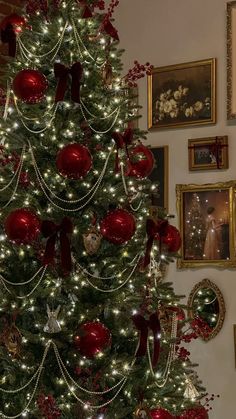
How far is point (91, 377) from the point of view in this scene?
2344 millimetres

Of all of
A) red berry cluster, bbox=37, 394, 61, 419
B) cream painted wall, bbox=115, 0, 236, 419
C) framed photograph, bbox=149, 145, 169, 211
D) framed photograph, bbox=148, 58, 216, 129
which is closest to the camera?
red berry cluster, bbox=37, 394, 61, 419

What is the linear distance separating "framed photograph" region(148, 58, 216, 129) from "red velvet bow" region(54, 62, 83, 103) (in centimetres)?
172

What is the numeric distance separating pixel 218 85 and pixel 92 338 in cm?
216

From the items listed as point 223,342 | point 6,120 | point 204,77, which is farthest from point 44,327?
point 204,77

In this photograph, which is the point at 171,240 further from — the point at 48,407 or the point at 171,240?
the point at 48,407

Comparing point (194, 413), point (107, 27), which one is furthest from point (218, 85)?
point (194, 413)

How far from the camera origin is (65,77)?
2332 mm

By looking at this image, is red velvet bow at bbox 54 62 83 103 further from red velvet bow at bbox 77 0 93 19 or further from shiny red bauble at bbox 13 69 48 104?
red velvet bow at bbox 77 0 93 19

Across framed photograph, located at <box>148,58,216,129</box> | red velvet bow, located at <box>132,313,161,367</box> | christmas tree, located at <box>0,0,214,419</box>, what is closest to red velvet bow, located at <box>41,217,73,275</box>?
christmas tree, located at <box>0,0,214,419</box>

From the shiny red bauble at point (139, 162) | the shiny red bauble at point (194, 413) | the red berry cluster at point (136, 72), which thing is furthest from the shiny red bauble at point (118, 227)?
the shiny red bauble at point (194, 413)

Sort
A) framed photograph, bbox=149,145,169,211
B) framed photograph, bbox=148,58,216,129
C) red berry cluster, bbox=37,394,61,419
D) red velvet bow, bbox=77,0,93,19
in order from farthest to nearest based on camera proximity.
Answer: framed photograph, bbox=149,145,169,211, framed photograph, bbox=148,58,216,129, red velvet bow, bbox=77,0,93,19, red berry cluster, bbox=37,394,61,419

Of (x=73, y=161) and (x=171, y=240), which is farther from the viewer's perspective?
(x=171, y=240)

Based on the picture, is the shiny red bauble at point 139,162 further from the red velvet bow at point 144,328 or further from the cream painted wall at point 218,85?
the cream painted wall at point 218,85

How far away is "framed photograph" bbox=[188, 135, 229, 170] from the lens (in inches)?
153
